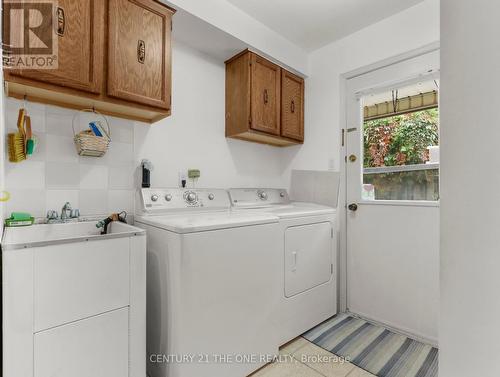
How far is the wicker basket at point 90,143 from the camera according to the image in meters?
1.49

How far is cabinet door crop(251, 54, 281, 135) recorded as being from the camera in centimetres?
220

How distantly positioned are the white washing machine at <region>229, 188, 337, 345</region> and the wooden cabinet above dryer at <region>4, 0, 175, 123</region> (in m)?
1.04

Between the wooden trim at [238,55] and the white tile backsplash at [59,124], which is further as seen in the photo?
the wooden trim at [238,55]

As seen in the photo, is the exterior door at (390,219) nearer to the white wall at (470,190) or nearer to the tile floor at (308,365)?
the tile floor at (308,365)

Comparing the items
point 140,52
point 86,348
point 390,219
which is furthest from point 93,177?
point 390,219

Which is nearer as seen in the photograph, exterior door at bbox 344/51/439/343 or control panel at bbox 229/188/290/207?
exterior door at bbox 344/51/439/343

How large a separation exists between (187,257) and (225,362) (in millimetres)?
660

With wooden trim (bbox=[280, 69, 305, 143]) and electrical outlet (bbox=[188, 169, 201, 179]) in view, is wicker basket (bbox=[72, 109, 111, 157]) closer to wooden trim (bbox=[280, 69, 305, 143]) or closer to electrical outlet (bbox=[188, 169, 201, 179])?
electrical outlet (bbox=[188, 169, 201, 179])

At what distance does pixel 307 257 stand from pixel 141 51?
5.92 ft

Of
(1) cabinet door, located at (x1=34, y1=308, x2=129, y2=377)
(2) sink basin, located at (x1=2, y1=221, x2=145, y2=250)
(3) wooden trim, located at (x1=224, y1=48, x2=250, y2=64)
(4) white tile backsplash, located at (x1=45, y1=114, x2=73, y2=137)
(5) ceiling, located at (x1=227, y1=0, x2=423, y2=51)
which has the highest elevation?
(5) ceiling, located at (x1=227, y1=0, x2=423, y2=51)

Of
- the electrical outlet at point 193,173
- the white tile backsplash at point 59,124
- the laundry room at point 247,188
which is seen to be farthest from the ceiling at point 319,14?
the white tile backsplash at point 59,124

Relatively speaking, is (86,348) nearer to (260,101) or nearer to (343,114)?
(260,101)

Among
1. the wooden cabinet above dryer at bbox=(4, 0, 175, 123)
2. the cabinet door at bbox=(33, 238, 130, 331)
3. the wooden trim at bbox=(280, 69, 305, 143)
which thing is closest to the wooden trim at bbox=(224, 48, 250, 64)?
the wooden trim at bbox=(280, 69, 305, 143)

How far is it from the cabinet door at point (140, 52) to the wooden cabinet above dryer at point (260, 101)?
0.73 m
